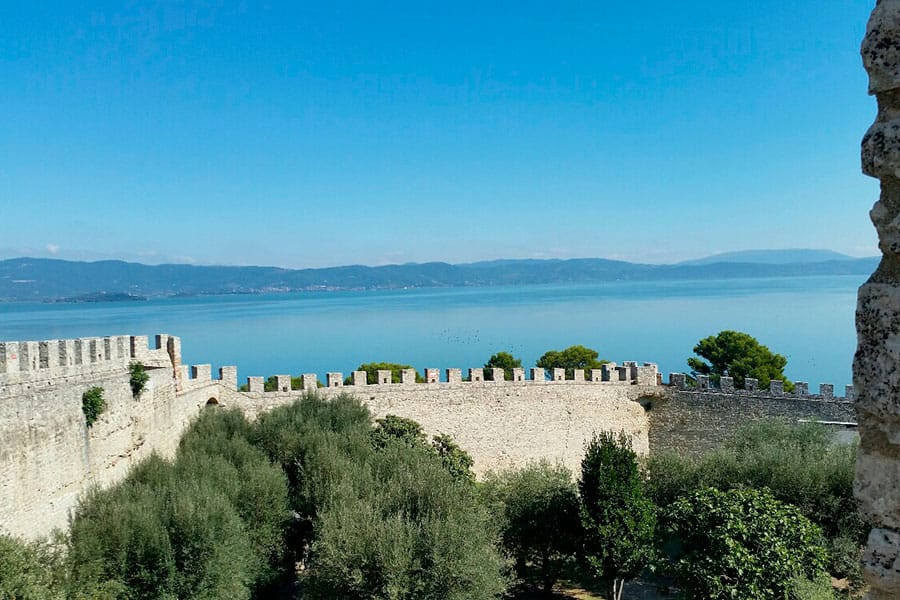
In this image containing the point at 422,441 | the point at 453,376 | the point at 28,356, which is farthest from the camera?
the point at 453,376

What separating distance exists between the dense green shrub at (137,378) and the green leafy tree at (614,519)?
8.29 m

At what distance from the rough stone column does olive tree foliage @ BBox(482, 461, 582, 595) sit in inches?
438

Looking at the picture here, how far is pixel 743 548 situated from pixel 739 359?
18.0 metres

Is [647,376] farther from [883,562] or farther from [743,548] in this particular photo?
[883,562]

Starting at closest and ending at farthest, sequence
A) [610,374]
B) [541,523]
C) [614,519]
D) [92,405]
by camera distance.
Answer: [92,405], [614,519], [541,523], [610,374]

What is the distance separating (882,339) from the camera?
1.83 m

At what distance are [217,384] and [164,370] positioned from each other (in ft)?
9.75

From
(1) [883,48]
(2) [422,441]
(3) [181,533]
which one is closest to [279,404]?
(2) [422,441]

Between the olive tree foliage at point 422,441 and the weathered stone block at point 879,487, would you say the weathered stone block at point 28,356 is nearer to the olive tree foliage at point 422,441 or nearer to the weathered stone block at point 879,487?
the olive tree foliage at point 422,441

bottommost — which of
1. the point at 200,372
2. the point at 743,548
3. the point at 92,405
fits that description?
the point at 743,548

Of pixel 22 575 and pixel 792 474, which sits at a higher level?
pixel 22 575

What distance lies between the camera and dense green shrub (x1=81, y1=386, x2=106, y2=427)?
9.34 meters

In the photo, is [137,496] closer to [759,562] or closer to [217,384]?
[217,384]

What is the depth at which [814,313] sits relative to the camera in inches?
3583
